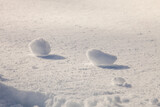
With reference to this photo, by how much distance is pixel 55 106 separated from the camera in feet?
9.89

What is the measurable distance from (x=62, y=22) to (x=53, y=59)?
319cm

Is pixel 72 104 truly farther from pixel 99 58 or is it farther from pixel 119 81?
pixel 99 58

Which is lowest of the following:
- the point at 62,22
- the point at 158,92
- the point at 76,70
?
the point at 158,92

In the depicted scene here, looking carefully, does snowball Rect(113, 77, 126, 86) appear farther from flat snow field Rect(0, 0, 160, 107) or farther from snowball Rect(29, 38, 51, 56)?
snowball Rect(29, 38, 51, 56)

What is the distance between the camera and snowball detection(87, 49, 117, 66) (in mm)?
4188

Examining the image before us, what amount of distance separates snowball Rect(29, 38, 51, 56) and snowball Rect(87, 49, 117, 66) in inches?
33.8

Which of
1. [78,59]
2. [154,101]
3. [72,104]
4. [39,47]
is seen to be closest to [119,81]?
[154,101]

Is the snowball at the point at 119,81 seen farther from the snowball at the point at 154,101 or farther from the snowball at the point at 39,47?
the snowball at the point at 39,47

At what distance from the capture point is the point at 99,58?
13.8 ft

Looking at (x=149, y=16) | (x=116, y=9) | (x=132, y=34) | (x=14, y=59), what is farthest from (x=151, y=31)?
(x=14, y=59)

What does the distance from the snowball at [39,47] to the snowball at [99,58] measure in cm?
86

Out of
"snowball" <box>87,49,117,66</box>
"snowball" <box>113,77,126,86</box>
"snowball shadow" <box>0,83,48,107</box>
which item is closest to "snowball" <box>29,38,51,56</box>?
"snowball" <box>87,49,117,66</box>

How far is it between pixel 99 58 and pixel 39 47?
1.10 metres

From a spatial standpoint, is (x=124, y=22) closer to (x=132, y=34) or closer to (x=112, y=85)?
(x=132, y=34)
